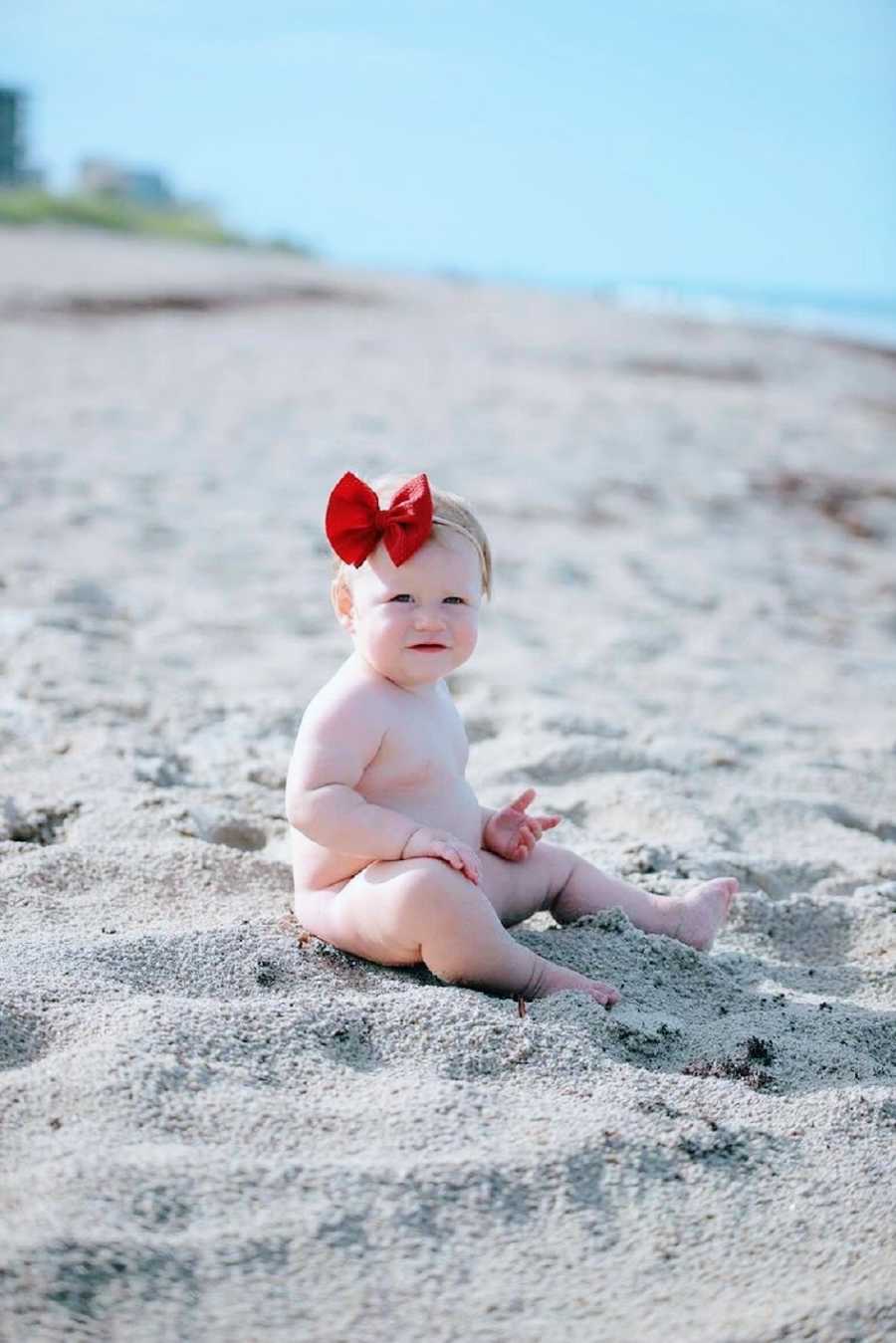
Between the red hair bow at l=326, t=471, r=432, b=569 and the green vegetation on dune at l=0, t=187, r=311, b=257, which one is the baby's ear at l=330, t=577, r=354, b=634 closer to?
the red hair bow at l=326, t=471, r=432, b=569

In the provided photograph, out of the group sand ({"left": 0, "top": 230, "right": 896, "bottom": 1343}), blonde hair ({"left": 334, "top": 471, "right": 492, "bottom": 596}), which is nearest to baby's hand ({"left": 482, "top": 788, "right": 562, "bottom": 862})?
sand ({"left": 0, "top": 230, "right": 896, "bottom": 1343})

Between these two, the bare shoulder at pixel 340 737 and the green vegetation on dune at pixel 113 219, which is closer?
the bare shoulder at pixel 340 737

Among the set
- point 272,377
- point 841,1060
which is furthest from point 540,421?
point 841,1060

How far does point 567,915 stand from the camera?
8.42ft

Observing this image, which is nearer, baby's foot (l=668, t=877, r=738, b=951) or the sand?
the sand

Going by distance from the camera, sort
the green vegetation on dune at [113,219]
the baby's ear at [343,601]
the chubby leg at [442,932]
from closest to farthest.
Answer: the chubby leg at [442,932]
the baby's ear at [343,601]
the green vegetation on dune at [113,219]

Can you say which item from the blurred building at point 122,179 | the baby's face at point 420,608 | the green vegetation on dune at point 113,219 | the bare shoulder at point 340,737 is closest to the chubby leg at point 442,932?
the bare shoulder at point 340,737

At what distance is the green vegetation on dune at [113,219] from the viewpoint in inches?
1078

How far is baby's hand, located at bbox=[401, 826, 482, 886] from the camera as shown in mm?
2199

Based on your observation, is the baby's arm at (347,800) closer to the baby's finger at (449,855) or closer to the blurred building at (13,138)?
the baby's finger at (449,855)

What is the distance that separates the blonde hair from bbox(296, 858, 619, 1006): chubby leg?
516 mm

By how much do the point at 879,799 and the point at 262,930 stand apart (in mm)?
1632

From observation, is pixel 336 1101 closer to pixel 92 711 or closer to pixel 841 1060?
pixel 841 1060

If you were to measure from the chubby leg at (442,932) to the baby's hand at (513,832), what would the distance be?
248mm
